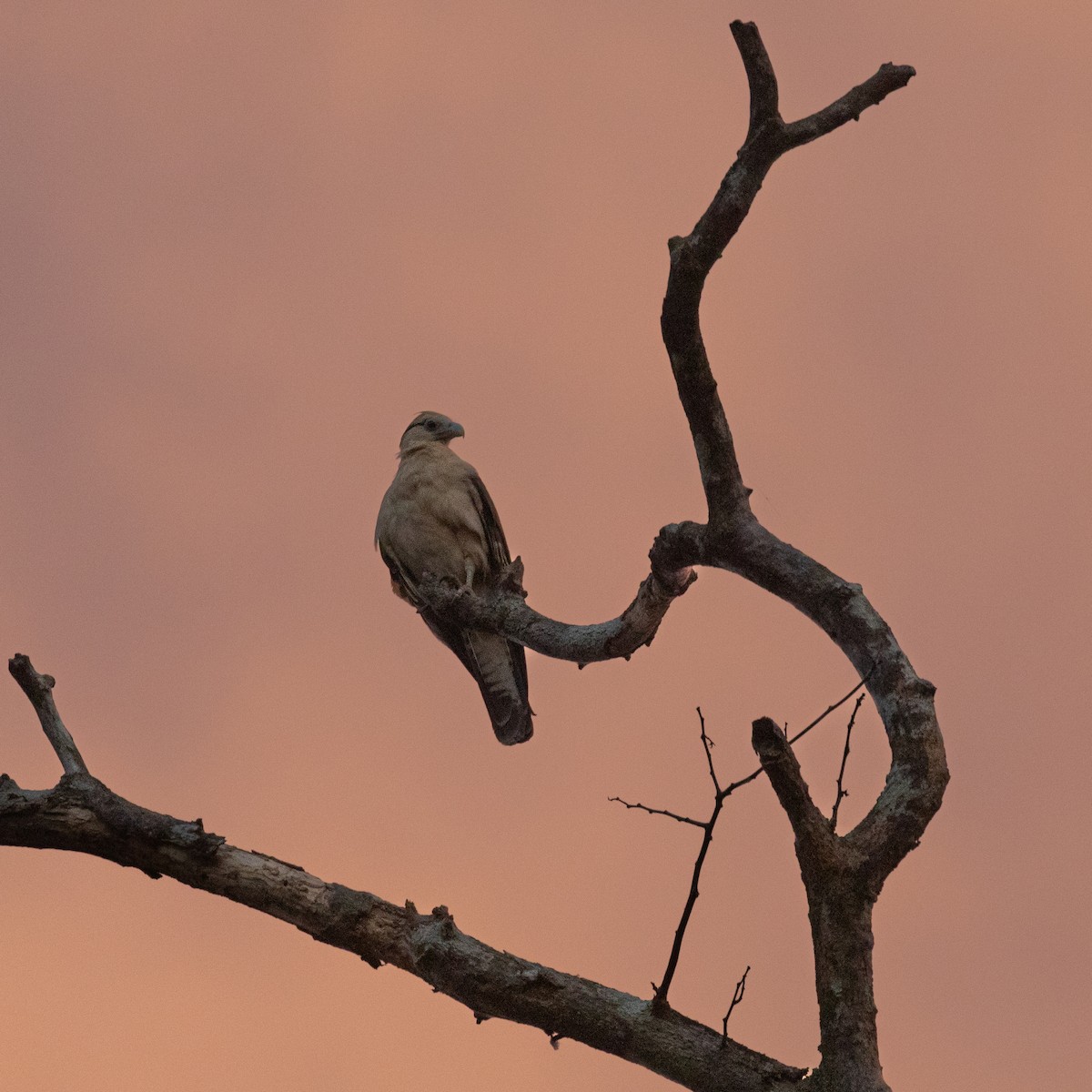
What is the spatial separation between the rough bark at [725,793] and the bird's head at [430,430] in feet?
15.0

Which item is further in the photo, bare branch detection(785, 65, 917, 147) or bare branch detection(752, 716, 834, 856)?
bare branch detection(785, 65, 917, 147)

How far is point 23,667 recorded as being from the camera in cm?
503

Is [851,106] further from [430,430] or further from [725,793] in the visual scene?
[430,430]

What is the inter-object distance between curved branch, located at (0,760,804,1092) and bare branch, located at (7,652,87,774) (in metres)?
0.19

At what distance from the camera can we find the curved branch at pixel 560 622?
556 centimetres

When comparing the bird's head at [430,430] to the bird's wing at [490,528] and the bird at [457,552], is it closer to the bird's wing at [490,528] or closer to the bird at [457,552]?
the bird at [457,552]

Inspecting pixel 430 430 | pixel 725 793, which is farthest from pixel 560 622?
pixel 430 430

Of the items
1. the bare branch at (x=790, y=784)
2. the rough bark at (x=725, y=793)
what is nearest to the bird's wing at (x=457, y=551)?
the rough bark at (x=725, y=793)

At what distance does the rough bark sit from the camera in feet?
12.8

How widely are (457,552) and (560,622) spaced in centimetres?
221

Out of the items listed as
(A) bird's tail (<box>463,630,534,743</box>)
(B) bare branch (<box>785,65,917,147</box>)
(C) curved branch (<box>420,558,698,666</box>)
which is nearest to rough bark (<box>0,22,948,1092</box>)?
(B) bare branch (<box>785,65,917,147</box>)

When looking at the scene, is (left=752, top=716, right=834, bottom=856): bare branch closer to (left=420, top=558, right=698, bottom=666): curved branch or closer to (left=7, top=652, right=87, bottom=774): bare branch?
(left=420, top=558, right=698, bottom=666): curved branch

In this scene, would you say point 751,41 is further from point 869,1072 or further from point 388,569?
point 388,569

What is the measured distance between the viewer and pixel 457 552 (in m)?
8.37
